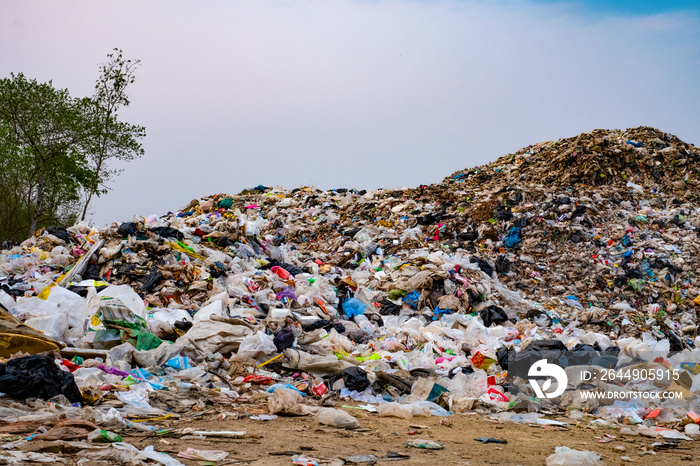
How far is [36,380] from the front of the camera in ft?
13.0

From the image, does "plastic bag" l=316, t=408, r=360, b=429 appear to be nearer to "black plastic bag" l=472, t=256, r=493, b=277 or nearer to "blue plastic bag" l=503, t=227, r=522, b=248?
"black plastic bag" l=472, t=256, r=493, b=277

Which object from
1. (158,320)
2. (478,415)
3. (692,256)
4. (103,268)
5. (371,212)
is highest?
(371,212)

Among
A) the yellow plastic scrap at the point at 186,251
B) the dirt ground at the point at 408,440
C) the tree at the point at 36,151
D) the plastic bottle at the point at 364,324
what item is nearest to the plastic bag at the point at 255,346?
the dirt ground at the point at 408,440

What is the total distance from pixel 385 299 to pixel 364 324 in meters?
1.58

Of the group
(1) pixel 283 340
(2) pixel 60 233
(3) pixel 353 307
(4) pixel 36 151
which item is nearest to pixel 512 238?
(3) pixel 353 307

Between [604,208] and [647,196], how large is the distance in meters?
1.74

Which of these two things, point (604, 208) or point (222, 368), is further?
point (604, 208)

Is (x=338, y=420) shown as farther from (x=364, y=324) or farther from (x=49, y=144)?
(x=49, y=144)

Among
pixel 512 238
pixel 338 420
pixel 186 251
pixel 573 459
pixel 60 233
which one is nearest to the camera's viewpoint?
pixel 573 459

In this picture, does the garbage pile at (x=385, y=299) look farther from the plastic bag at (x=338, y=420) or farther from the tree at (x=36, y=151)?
the tree at (x=36, y=151)

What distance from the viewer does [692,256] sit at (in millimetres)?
11203

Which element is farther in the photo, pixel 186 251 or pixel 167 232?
pixel 167 232

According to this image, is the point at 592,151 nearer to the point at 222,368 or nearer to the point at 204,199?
the point at 204,199

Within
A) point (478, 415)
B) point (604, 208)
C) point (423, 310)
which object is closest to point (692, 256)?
point (604, 208)
